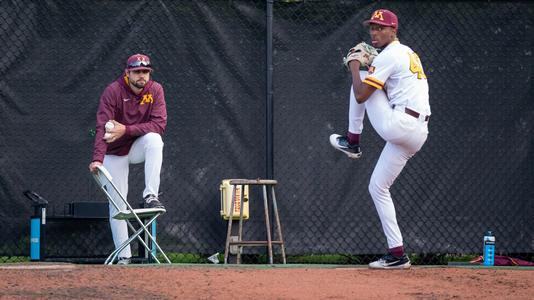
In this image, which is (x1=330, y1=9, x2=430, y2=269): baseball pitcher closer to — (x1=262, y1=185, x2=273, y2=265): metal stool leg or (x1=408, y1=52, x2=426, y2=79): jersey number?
(x1=408, y1=52, x2=426, y2=79): jersey number

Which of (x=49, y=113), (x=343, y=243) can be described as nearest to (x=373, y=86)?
(x=343, y=243)

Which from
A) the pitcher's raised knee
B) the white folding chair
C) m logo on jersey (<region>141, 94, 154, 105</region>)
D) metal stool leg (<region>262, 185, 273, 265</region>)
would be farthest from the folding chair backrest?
metal stool leg (<region>262, 185, 273, 265</region>)

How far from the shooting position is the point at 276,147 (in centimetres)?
935

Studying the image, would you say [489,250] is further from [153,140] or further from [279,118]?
[153,140]

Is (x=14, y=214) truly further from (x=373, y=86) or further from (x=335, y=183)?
(x=373, y=86)

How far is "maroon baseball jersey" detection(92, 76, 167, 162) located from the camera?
337 inches

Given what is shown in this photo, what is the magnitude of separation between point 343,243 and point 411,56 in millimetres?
2345

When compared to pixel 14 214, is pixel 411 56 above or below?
above

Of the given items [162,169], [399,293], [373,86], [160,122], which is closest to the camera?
[399,293]

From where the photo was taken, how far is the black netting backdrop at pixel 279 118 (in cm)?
905

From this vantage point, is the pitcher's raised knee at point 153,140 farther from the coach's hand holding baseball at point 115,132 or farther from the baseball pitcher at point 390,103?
the baseball pitcher at point 390,103

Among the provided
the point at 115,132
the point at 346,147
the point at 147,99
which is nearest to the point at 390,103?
the point at 346,147

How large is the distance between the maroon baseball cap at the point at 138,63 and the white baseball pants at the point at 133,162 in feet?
1.89

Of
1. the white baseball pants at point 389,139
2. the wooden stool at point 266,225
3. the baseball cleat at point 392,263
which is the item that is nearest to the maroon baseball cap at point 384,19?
the white baseball pants at point 389,139
